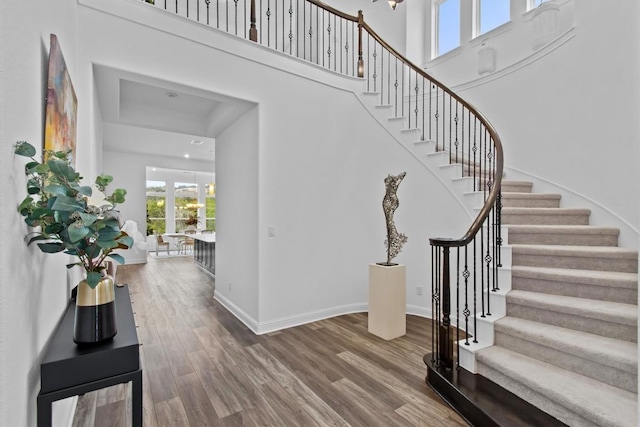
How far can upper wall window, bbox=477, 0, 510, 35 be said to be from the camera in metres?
5.14

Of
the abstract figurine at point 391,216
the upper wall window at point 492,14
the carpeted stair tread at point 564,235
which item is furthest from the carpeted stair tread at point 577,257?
the upper wall window at point 492,14

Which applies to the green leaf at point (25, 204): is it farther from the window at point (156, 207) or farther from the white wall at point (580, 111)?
the window at point (156, 207)

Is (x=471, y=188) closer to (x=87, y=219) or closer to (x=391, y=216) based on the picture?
(x=391, y=216)

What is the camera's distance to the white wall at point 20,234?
0.92m

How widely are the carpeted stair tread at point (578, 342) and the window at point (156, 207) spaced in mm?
11179

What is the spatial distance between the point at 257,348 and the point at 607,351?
9.08ft

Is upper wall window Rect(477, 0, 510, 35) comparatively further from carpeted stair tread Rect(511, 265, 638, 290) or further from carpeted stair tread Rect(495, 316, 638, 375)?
carpeted stair tread Rect(495, 316, 638, 375)

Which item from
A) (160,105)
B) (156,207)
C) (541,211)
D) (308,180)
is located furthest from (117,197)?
(156,207)

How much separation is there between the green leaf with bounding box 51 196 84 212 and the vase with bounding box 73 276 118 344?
0.42m

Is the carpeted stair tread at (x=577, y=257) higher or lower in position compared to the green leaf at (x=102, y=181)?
lower

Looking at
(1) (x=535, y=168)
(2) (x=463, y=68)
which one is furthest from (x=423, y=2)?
(1) (x=535, y=168)

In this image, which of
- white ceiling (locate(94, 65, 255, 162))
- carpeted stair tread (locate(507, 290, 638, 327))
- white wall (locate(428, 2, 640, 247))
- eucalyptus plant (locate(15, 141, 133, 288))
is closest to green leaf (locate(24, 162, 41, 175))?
eucalyptus plant (locate(15, 141, 133, 288))

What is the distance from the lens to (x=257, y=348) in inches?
125

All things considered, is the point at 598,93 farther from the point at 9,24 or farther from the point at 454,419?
the point at 9,24
